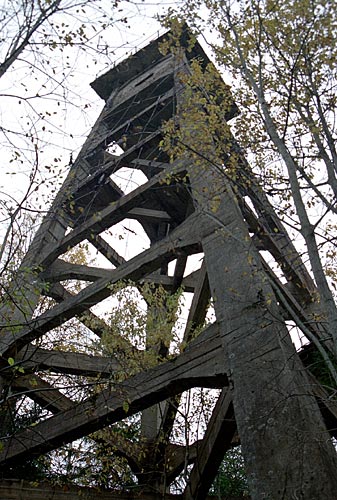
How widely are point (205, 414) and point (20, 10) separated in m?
5.47

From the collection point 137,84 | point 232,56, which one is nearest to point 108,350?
point 232,56

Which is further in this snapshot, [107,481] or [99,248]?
[99,248]

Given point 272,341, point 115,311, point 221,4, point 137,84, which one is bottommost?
point 272,341

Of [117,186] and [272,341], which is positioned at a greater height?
[117,186]

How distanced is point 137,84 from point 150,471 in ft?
30.7

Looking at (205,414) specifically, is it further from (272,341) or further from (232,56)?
(232,56)

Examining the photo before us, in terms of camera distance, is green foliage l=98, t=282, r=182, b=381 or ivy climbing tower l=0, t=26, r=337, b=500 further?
green foliage l=98, t=282, r=182, b=381

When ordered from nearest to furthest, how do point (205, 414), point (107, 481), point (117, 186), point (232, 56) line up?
point (232, 56) → point (107, 481) → point (205, 414) → point (117, 186)

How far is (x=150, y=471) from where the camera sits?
5652 millimetres

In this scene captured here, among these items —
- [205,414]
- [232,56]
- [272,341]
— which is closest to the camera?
[272,341]

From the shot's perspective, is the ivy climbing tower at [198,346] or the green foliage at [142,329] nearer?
the ivy climbing tower at [198,346]

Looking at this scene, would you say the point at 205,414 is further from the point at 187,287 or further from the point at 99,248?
the point at 99,248

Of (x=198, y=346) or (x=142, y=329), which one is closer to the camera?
(x=198, y=346)

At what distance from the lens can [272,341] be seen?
3355 millimetres
